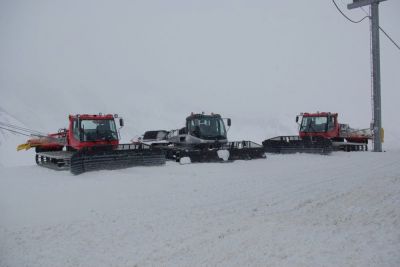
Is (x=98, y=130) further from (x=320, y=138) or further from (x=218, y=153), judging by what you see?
(x=320, y=138)

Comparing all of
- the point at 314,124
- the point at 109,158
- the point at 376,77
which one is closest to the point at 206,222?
the point at 109,158

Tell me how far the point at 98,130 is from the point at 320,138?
9.70 meters

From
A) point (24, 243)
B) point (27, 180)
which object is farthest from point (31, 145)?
point (24, 243)

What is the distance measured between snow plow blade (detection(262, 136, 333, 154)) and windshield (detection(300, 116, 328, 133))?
69.2 inches

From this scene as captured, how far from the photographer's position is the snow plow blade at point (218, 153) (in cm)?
1458

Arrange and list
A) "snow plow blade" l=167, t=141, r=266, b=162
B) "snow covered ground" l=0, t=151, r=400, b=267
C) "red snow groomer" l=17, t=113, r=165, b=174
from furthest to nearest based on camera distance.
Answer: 1. "snow plow blade" l=167, t=141, r=266, b=162
2. "red snow groomer" l=17, t=113, r=165, b=174
3. "snow covered ground" l=0, t=151, r=400, b=267

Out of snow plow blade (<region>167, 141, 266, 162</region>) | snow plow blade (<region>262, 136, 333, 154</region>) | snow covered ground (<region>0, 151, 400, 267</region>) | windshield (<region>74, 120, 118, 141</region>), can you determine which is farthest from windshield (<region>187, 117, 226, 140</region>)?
snow covered ground (<region>0, 151, 400, 267</region>)

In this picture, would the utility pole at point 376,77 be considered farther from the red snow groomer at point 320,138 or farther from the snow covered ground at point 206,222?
the snow covered ground at point 206,222

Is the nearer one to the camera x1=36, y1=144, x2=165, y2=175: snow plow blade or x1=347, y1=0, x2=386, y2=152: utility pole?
x1=36, y1=144, x2=165, y2=175: snow plow blade

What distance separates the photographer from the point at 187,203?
717 cm

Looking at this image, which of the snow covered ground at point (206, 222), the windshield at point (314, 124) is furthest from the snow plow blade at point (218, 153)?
the windshield at point (314, 124)

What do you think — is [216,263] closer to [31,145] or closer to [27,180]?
[27,180]

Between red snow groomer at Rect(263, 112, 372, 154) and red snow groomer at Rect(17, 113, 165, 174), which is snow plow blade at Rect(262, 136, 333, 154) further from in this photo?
red snow groomer at Rect(17, 113, 165, 174)

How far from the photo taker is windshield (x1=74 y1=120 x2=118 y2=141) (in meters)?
14.4
